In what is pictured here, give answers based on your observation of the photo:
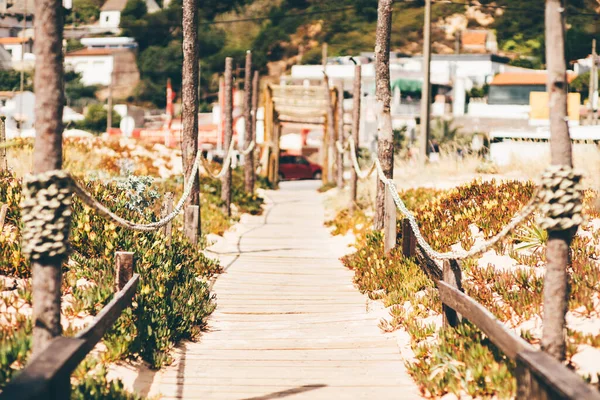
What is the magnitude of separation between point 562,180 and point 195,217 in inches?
339

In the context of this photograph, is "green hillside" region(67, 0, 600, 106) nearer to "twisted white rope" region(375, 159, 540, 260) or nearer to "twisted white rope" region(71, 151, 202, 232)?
"twisted white rope" region(71, 151, 202, 232)

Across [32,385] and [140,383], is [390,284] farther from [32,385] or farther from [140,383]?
[32,385]

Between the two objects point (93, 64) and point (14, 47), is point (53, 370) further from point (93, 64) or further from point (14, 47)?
point (93, 64)

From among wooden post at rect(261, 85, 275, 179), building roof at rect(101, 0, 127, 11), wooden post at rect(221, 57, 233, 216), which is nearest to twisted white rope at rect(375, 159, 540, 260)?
wooden post at rect(221, 57, 233, 216)

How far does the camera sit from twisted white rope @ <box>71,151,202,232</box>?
6479 mm

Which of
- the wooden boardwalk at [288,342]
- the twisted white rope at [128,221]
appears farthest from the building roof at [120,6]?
the wooden boardwalk at [288,342]

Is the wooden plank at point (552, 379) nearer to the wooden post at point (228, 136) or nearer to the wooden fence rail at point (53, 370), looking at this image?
the wooden fence rail at point (53, 370)

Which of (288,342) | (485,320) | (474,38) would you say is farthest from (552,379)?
(474,38)

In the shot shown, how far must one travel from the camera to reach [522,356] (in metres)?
5.95

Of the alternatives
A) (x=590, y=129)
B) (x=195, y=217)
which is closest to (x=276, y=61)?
(x=590, y=129)

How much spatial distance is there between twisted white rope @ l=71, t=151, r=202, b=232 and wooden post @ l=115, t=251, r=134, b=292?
0.28m

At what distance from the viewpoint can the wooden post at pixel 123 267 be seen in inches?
326

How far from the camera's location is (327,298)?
11.6m

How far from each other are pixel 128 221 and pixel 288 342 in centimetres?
255
